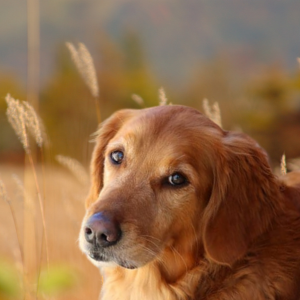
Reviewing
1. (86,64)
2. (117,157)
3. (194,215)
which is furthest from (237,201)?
(86,64)

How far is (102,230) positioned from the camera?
80.1 inches

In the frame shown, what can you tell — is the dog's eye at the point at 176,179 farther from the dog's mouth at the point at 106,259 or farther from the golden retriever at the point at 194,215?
the dog's mouth at the point at 106,259

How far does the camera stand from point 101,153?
2746mm

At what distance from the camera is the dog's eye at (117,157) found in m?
2.40

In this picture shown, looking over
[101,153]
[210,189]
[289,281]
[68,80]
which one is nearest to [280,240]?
[289,281]

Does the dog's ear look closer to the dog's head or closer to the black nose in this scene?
the dog's head

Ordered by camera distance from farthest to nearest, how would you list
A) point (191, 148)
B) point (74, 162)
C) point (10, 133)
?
point (10, 133)
point (74, 162)
point (191, 148)

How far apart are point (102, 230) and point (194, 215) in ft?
1.54

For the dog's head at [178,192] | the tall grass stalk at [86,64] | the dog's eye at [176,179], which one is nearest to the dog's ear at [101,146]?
the dog's head at [178,192]

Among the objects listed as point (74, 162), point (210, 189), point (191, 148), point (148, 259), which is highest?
point (191, 148)

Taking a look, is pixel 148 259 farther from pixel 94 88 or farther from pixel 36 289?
pixel 94 88

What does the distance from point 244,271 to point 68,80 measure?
22.9ft

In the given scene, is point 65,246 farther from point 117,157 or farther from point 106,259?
point 106,259

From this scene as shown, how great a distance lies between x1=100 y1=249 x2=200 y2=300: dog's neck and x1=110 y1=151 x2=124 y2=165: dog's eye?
47 cm
